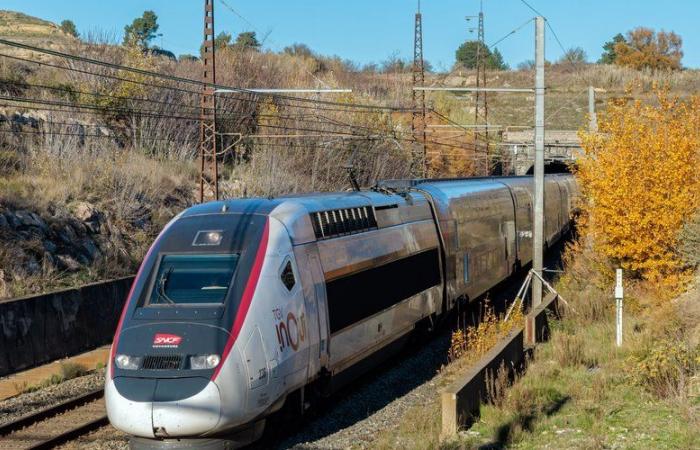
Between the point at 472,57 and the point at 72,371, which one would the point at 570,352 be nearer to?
the point at 72,371

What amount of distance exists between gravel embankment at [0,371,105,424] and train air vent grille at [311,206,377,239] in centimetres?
561

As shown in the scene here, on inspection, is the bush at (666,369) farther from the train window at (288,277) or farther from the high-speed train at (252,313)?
the train window at (288,277)

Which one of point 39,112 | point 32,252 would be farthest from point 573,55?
point 32,252

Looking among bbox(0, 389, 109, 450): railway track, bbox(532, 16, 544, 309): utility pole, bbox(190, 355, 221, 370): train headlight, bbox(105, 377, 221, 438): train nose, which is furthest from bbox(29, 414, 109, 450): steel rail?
bbox(532, 16, 544, 309): utility pole

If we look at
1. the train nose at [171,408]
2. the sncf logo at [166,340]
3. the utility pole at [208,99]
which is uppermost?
the utility pole at [208,99]

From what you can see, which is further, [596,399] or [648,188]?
[648,188]

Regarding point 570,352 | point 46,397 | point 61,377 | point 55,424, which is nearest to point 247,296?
point 55,424

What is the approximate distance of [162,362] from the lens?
10.5 meters

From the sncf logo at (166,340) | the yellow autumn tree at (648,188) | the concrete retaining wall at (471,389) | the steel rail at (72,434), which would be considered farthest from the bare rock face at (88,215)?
the sncf logo at (166,340)

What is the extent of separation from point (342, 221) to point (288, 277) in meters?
2.46

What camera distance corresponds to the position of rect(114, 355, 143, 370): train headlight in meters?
10.6

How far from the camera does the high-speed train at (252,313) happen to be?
10336 millimetres

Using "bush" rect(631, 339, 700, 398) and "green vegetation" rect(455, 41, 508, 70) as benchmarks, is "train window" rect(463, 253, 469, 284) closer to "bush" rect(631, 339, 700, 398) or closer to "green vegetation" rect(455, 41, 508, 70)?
"bush" rect(631, 339, 700, 398)

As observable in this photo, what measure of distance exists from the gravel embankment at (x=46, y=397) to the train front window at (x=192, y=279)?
446cm
